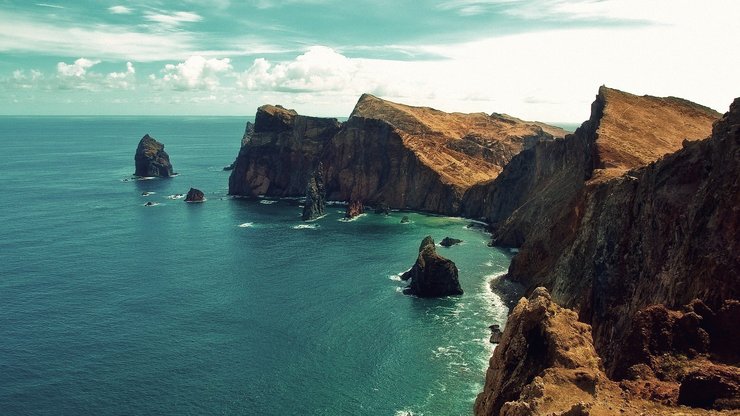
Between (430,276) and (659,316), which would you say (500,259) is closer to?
(430,276)

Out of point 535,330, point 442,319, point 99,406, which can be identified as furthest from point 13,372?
point 535,330

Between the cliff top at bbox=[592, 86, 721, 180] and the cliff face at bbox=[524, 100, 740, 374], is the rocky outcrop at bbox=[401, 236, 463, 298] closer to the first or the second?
the cliff face at bbox=[524, 100, 740, 374]

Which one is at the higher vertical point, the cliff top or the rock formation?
the cliff top

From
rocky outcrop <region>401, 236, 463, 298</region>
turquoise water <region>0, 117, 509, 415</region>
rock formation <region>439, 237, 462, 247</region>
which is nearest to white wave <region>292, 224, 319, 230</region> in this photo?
turquoise water <region>0, 117, 509, 415</region>

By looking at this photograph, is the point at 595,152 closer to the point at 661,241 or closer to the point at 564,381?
the point at 661,241

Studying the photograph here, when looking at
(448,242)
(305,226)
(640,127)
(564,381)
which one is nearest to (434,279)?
Result: (448,242)
